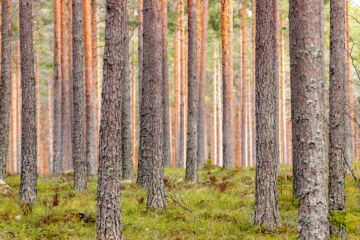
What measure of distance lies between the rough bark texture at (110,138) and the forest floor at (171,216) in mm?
547

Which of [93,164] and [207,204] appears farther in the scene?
[93,164]

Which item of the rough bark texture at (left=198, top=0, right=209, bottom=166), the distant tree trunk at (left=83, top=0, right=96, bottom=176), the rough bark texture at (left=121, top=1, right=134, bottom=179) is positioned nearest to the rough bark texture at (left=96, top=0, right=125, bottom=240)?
the rough bark texture at (left=121, top=1, right=134, bottom=179)

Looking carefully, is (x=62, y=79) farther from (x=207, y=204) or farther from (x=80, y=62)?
(x=207, y=204)

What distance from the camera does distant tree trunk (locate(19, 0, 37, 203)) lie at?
32.3 feet

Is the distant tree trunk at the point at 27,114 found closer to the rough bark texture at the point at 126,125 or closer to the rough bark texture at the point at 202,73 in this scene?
the rough bark texture at the point at 126,125

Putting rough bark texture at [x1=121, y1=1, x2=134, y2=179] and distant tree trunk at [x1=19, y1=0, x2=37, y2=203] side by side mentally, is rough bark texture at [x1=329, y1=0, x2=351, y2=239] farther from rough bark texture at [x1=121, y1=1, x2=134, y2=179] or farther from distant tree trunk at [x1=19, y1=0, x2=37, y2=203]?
rough bark texture at [x1=121, y1=1, x2=134, y2=179]

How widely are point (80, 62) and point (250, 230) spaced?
25.9 ft

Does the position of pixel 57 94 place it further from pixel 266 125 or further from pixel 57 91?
pixel 266 125

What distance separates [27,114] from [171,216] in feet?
14.6

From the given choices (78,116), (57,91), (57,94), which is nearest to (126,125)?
(78,116)

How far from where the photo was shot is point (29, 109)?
988 cm

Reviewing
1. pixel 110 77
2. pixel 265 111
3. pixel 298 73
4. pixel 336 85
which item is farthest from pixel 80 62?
pixel 298 73

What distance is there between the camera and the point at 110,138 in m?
6.76

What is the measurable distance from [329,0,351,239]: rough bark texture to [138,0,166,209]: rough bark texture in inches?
152
